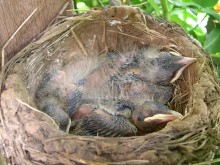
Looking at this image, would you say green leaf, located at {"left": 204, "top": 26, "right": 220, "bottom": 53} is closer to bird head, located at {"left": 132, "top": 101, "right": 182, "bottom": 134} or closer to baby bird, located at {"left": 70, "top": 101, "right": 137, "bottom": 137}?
bird head, located at {"left": 132, "top": 101, "right": 182, "bottom": 134}

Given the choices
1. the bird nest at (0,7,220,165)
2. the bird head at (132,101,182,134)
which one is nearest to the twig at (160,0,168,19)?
the bird nest at (0,7,220,165)

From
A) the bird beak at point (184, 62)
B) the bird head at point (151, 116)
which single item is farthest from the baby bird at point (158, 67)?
the bird head at point (151, 116)

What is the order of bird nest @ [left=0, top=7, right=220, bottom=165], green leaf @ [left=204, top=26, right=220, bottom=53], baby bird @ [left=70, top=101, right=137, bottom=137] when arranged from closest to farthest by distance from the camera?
1. bird nest @ [left=0, top=7, right=220, bottom=165]
2. baby bird @ [left=70, top=101, right=137, bottom=137]
3. green leaf @ [left=204, top=26, right=220, bottom=53]

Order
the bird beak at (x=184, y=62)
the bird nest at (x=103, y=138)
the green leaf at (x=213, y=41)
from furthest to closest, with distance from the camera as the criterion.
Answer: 1. the green leaf at (x=213, y=41)
2. the bird beak at (x=184, y=62)
3. the bird nest at (x=103, y=138)

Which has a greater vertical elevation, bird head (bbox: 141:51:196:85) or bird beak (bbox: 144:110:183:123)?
bird head (bbox: 141:51:196:85)

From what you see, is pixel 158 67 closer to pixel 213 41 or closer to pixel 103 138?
pixel 213 41

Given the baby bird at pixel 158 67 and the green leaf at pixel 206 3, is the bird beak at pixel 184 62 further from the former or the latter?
the green leaf at pixel 206 3

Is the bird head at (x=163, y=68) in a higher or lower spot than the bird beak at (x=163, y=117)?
higher
